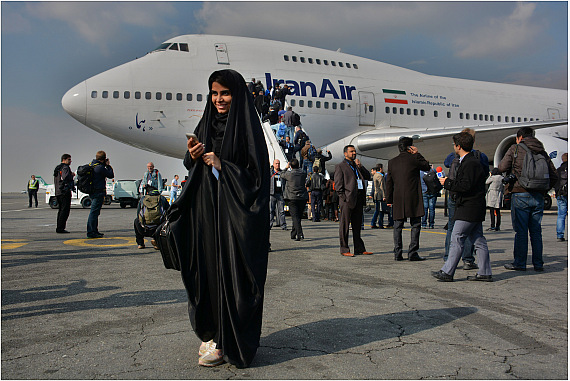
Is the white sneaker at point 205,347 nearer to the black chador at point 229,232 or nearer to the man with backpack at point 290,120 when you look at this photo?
the black chador at point 229,232

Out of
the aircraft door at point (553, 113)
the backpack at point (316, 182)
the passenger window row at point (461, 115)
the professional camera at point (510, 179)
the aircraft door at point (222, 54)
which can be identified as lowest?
the professional camera at point (510, 179)

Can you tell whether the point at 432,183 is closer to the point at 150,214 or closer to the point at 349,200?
the point at 349,200

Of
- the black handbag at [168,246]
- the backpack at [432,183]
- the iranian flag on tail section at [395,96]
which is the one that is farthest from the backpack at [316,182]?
the black handbag at [168,246]

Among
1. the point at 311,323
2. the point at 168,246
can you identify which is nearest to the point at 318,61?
the point at 311,323

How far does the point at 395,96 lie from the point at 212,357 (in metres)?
18.7

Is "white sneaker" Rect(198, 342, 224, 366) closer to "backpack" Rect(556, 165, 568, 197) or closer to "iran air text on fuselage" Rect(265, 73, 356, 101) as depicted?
"backpack" Rect(556, 165, 568, 197)

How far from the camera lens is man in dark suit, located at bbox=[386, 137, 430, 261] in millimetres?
6691

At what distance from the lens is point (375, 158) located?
63.8 ft

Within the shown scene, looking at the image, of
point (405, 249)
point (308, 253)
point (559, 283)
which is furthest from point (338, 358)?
point (405, 249)

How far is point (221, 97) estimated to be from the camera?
9.25 ft

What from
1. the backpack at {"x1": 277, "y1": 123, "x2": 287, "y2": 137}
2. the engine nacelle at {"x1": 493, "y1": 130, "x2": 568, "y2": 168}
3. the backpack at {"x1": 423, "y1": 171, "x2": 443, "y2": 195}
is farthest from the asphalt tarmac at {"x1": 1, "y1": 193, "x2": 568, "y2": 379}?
the engine nacelle at {"x1": 493, "y1": 130, "x2": 568, "y2": 168}

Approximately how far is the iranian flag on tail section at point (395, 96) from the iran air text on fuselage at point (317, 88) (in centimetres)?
161

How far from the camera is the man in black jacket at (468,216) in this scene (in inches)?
206

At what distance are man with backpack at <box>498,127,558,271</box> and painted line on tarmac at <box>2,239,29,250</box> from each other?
765 cm
